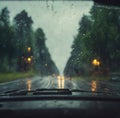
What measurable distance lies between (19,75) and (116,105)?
236ft

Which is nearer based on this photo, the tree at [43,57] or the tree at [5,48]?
the tree at [43,57]

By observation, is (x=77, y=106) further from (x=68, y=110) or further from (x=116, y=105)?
(x=116, y=105)

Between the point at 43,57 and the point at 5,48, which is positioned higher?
the point at 5,48

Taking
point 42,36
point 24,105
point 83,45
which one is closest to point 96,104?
point 24,105

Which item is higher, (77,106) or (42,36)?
(42,36)

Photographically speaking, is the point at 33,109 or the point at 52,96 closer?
the point at 33,109

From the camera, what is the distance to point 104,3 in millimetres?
4918

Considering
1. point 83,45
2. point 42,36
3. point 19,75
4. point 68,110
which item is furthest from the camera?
point 19,75

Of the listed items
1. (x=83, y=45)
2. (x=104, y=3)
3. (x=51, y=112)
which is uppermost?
(x=104, y=3)

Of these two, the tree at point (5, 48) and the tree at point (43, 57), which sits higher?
the tree at point (5, 48)

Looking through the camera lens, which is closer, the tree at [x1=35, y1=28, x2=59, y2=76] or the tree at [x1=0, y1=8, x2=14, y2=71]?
the tree at [x1=35, y1=28, x2=59, y2=76]

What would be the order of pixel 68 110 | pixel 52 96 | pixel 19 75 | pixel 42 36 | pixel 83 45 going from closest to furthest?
pixel 68 110 < pixel 52 96 < pixel 83 45 < pixel 42 36 < pixel 19 75

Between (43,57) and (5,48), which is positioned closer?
(43,57)

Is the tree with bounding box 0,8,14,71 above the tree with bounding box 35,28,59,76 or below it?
above
